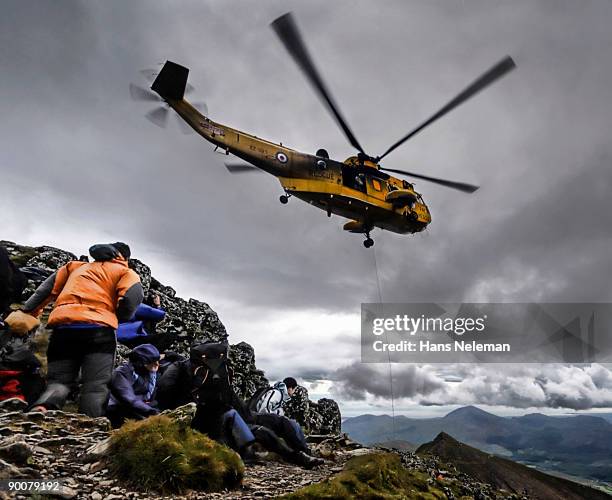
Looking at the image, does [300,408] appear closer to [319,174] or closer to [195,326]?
[195,326]

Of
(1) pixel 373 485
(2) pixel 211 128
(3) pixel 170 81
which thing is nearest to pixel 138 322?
(1) pixel 373 485

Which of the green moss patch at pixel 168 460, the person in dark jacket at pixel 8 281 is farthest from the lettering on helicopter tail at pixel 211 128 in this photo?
the green moss patch at pixel 168 460

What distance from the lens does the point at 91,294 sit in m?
6.79

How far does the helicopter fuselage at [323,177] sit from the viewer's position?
24.4m

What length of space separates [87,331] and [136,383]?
66.3 inches

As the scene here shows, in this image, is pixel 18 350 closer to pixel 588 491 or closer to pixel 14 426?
pixel 14 426

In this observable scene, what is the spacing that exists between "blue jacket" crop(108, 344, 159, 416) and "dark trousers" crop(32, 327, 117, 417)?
14.0 inches

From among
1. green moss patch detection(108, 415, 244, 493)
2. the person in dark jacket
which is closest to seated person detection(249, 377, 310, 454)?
green moss patch detection(108, 415, 244, 493)

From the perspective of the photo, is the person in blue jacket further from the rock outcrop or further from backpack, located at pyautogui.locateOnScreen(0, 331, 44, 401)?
the rock outcrop

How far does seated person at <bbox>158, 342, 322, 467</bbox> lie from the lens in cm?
646

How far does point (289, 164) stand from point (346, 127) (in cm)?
436

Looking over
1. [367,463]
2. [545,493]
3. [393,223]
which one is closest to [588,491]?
[545,493]

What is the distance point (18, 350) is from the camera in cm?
733

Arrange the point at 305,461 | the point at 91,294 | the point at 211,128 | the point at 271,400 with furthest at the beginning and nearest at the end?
the point at 211,128 < the point at 271,400 < the point at 305,461 < the point at 91,294
